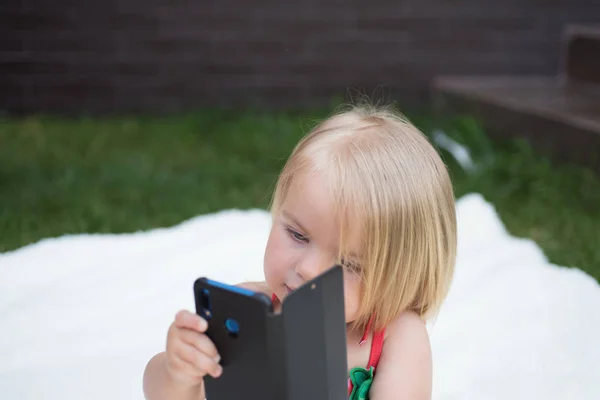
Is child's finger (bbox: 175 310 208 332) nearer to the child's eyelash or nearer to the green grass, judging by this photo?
the child's eyelash

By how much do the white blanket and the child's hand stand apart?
1.89 ft

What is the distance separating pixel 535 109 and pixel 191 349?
8.35 feet

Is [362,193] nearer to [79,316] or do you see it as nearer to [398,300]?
[398,300]

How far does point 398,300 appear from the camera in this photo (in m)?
1.22

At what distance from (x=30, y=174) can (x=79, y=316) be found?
1.41 meters

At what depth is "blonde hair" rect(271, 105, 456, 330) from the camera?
113 centimetres

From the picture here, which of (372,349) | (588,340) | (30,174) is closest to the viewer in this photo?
(372,349)

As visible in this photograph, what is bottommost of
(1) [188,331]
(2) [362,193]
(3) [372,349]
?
(3) [372,349]

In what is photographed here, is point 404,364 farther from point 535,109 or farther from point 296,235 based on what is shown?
point 535,109

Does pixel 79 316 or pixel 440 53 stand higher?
pixel 440 53

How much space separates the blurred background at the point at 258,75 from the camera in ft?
11.2

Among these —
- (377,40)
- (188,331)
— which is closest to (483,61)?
(377,40)

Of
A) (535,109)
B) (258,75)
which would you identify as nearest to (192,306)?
(535,109)

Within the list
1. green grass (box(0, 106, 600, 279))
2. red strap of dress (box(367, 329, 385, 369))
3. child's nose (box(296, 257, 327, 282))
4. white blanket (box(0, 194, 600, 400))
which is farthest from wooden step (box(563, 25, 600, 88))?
child's nose (box(296, 257, 327, 282))
